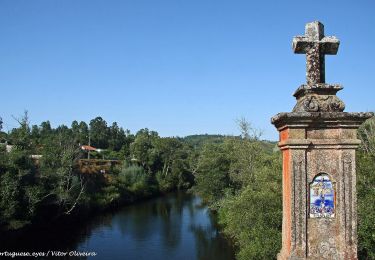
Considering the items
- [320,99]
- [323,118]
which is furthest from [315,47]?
[323,118]

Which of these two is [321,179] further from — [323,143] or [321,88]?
[321,88]

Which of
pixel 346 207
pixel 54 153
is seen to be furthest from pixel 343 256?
pixel 54 153

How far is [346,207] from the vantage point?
17.8 ft

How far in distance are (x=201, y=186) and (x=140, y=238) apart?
494 inches

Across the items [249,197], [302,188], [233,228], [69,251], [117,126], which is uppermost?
[117,126]

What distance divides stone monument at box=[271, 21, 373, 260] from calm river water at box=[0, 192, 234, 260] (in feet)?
65.7

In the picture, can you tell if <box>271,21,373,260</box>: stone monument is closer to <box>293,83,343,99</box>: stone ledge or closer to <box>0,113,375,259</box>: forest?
<box>293,83,343,99</box>: stone ledge

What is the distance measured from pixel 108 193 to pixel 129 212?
3796 millimetres

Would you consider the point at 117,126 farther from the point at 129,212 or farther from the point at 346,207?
the point at 346,207

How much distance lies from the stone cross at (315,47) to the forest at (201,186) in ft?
26.2

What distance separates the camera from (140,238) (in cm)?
2927

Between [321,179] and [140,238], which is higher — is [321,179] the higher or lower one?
the higher one

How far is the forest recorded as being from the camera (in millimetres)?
16891

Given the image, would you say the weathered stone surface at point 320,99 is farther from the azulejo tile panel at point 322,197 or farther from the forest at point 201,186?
the forest at point 201,186
